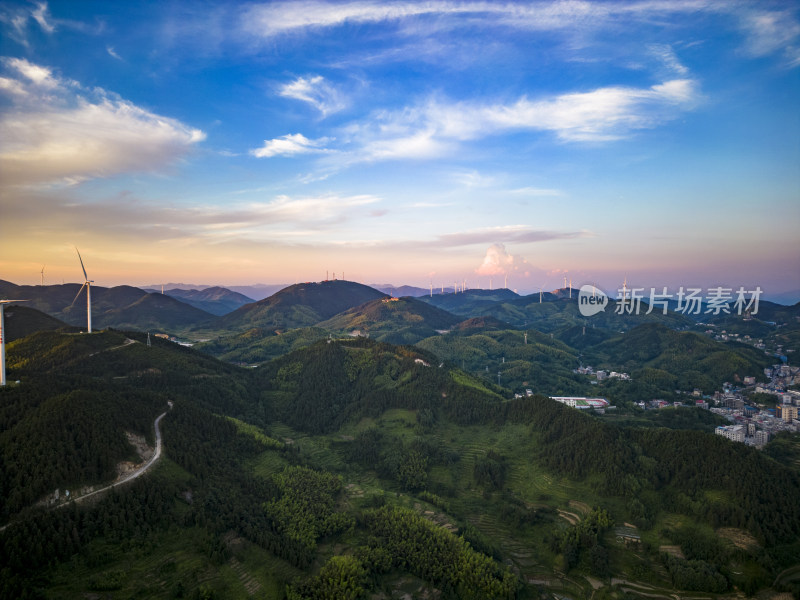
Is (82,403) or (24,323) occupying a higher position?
(82,403)

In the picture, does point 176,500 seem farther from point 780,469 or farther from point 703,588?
point 780,469

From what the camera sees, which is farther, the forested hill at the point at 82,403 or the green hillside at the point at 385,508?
the forested hill at the point at 82,403

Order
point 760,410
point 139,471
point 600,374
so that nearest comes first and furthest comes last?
1. point 139,471
2. point 760,410
3. point 600,374

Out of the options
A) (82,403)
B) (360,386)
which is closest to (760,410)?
(360,386)

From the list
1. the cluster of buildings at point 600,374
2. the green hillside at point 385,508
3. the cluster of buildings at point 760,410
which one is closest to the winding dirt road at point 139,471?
the green hillside at point 385,508

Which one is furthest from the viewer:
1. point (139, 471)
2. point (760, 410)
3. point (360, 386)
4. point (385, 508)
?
point (360, 386)

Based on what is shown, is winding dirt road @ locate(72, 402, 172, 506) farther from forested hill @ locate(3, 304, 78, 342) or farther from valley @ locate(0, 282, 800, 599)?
forested hill @ locate(3, 304, 78, 342)

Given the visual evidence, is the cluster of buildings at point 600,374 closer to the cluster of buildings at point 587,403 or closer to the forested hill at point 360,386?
the cluster of buildings at point 587,403

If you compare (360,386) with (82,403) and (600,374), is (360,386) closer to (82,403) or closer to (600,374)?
(82,403)
